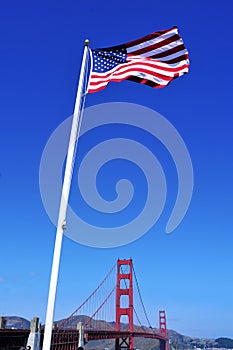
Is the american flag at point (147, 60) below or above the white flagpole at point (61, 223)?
above

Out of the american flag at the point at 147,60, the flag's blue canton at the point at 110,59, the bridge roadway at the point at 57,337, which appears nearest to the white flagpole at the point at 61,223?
the flag's blue canton at the point at 110,59

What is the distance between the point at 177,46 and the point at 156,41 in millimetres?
541

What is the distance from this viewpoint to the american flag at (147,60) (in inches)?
367

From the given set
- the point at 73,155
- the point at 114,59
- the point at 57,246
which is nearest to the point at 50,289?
the point at 57,246

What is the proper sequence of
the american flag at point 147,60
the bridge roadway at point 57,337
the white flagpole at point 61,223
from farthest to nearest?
A: the bridge roadway at point 57,337, the american flag at point 147,60, the white flagpole at point 61,223

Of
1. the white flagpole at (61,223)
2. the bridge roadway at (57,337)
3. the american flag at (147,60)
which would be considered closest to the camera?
the white flagpole at (61,223)

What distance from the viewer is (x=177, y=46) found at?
31.3 feet

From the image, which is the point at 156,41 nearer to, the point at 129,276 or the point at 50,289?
the point at 50,289

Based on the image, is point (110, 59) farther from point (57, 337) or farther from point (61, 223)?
point (57, 337)

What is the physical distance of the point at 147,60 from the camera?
9.45 m

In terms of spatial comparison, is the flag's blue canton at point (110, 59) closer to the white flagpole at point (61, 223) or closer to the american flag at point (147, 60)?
the american flag at point (147, 60)

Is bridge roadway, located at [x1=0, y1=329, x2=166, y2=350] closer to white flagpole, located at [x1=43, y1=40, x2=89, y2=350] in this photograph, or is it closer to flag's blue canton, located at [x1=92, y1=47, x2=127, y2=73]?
white flagpole, located at [x1=43, y1=40, x2=89, y2=350]

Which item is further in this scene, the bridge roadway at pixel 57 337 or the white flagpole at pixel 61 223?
the bridge roadway at pixel 57 337

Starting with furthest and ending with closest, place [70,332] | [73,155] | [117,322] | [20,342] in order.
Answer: [117,322]
[70,332]
[20,342]
[73,155]
